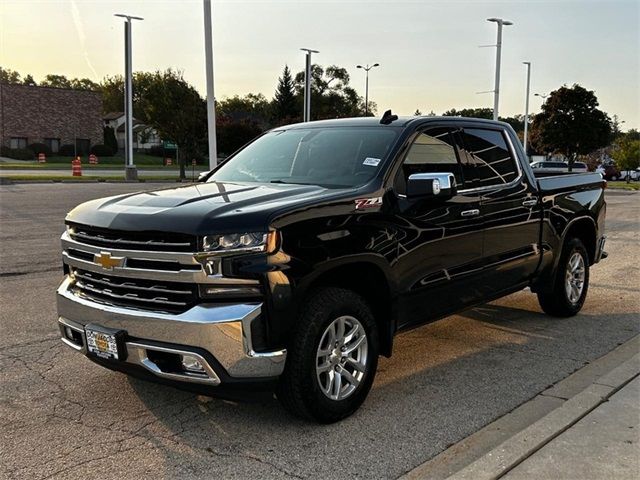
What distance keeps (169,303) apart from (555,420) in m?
2.40

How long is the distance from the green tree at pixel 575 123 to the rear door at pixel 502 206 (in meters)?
43.0

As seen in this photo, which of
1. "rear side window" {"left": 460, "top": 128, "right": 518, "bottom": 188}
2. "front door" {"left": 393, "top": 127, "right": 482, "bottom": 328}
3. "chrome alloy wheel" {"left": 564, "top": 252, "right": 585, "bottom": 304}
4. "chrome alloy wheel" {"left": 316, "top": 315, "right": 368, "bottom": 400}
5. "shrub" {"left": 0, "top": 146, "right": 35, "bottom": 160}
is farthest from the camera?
"shrub" {"left": 0, "top": 146, "right": 35, "bottom": 160}

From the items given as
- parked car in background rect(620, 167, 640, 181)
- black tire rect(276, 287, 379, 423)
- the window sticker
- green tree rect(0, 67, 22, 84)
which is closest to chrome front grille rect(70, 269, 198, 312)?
black tire rect(276, 287, 379, 423)

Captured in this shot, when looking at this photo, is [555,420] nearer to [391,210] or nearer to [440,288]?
[440,288]

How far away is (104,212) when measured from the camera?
12.4 ft

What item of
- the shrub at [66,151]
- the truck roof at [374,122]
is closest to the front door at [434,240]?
the truck roof at [374,122]

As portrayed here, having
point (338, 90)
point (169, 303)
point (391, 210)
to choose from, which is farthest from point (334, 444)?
point (338, 90)

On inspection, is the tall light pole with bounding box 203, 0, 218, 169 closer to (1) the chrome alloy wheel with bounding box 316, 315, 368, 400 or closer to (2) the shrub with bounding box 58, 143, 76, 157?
(1) the chrome alloy wheel with bounding box 316, 315, 368, 400

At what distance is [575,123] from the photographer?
4597cm

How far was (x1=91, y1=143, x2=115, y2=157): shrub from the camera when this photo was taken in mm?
63344

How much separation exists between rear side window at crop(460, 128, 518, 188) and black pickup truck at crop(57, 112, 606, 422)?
19 mm

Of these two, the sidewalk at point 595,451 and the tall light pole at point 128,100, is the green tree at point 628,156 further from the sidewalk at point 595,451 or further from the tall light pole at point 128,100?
the sidewalk at point 595,451

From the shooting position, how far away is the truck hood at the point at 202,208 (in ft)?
11.1

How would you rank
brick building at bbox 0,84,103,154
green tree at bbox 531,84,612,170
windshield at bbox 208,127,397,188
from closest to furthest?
windshield at bbox 208,127,397,188 < green tree at bbox 531,84,612,170 < brick building at bbox 0,84,103,154
